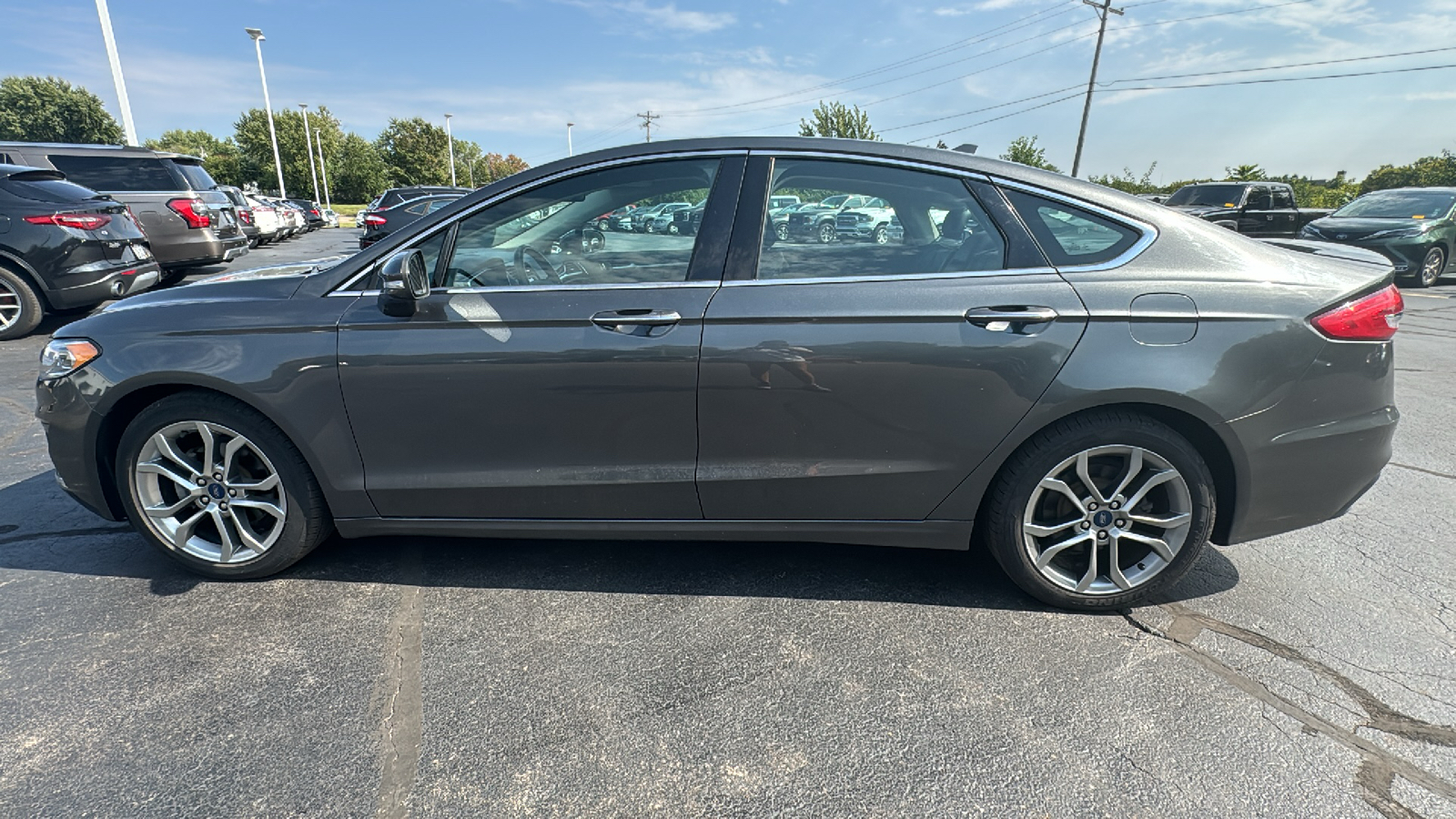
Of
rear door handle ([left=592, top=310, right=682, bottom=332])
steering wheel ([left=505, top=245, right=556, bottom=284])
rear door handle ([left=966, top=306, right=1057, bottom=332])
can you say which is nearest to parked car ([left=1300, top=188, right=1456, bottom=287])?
rear door handle ([left=966, top=306, right=1057, bottom=332])

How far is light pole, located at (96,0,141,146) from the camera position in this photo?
16.8 metres

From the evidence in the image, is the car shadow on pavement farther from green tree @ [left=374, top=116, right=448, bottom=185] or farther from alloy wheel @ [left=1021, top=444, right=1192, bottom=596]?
green tree @ [left=374, top=116, right=448, bottom=185]

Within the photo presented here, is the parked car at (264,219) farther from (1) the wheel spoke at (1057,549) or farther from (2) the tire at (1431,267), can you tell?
(2) the tire at (1431,267)

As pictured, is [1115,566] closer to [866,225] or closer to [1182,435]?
[1182,435]

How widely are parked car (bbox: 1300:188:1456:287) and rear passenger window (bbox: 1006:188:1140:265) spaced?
12.2m

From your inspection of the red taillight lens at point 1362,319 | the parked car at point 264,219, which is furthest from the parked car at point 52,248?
the parked car at point 264,219

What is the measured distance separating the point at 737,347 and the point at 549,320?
648 mm

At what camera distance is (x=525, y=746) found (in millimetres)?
2064

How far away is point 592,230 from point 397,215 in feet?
44.5

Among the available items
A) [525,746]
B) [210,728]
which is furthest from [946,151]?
[210,728]

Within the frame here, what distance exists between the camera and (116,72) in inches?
678

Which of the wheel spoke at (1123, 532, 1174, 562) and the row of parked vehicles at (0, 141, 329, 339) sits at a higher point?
the row of parked vehicles at (0, 141, 329, 339)

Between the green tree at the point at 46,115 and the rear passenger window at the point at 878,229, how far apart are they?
70972 mm

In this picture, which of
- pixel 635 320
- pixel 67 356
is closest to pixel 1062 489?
pixel 635 320
